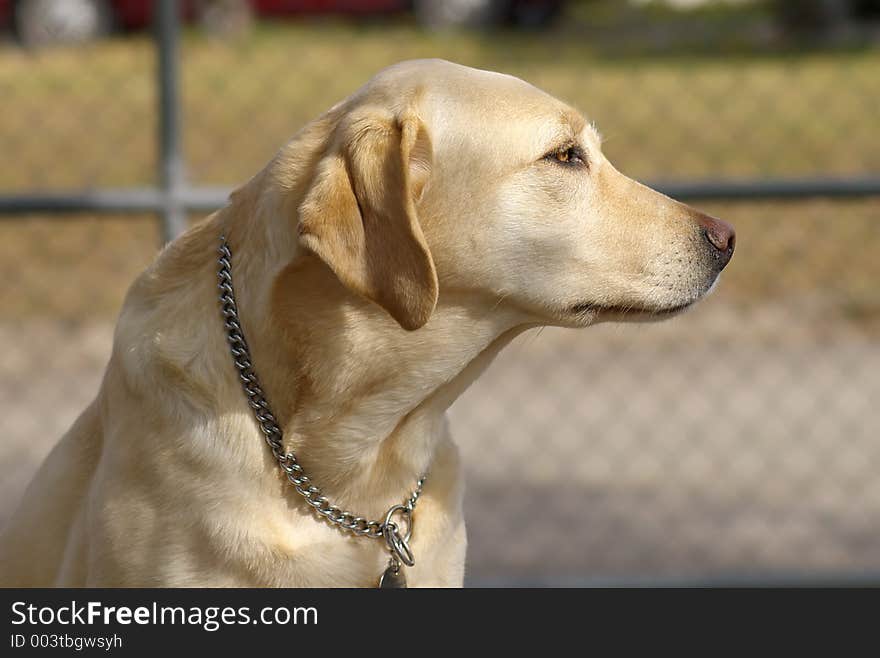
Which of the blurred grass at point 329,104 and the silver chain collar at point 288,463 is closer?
the silver chain collar at point 288,463

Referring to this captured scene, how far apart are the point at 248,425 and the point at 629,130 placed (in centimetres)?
629

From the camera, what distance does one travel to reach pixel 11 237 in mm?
7547

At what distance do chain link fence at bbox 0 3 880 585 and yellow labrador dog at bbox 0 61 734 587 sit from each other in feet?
4.55

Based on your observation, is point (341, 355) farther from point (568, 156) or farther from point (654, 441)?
point (654, 441)

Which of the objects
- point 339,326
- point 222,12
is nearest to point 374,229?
point 339,326

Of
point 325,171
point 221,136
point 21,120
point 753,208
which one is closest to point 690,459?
point 753,208

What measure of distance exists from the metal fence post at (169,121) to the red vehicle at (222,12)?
14.6ft

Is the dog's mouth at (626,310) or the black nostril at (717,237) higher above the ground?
the black nostril at (717,237)

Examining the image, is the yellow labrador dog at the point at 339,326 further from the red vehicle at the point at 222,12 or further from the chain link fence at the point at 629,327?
the red vehicle at the point at 222,12

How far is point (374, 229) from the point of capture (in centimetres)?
228

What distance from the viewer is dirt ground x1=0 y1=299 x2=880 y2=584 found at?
470 cm

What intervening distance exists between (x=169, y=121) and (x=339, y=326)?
66.5 inches

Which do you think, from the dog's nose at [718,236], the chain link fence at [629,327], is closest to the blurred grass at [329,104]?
the chain link fence at [629,327]

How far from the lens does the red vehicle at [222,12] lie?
9836 mm
